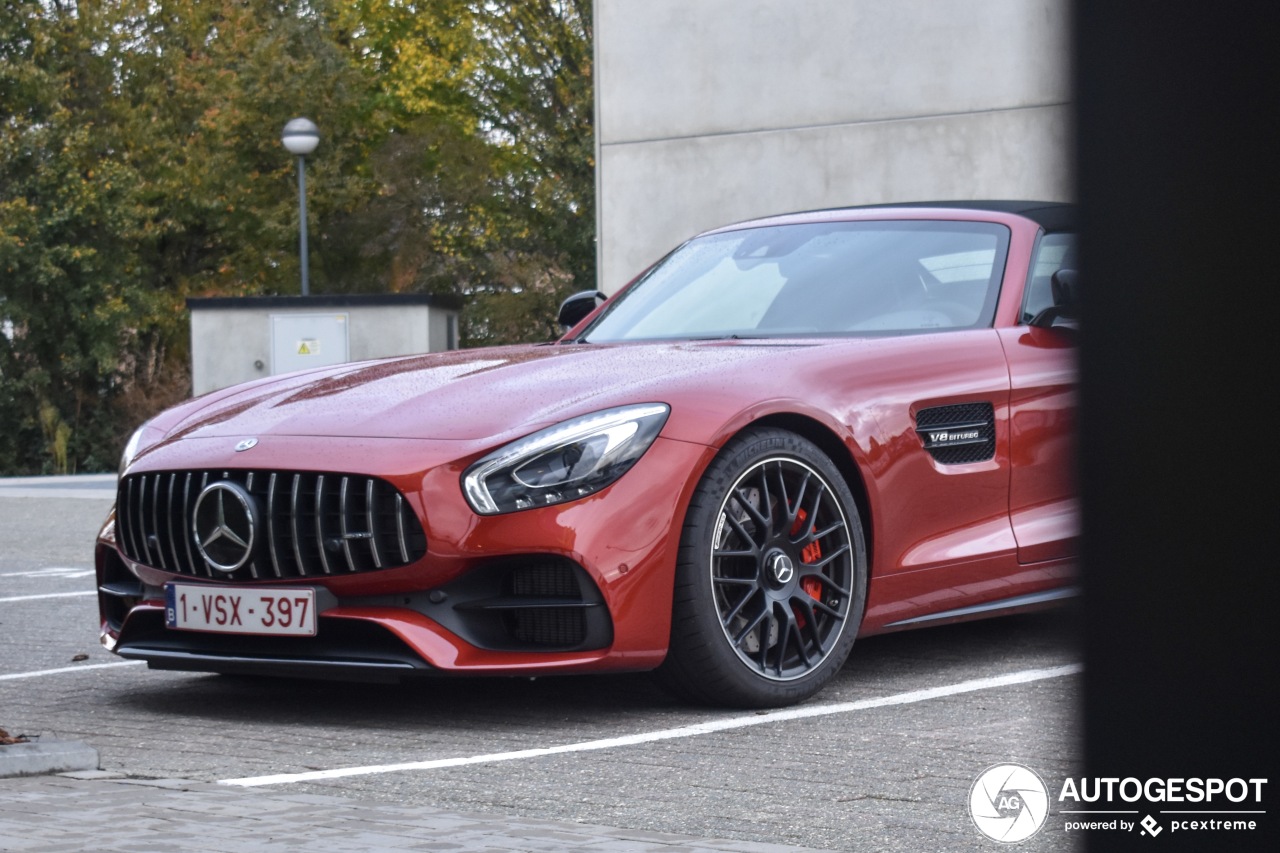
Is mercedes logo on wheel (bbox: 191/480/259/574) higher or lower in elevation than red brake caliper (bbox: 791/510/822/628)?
higher

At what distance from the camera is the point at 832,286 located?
19.1 ft

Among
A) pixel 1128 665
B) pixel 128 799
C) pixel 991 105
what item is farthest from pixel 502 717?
pixel 991 105

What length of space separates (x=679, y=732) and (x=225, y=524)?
1.28 metres

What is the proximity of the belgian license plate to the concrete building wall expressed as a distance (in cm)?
1289

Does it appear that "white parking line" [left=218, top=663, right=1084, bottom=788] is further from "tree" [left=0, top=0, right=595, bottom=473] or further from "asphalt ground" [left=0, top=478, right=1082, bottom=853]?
"tree" [left=0, top=0, right=595, bottom=473]

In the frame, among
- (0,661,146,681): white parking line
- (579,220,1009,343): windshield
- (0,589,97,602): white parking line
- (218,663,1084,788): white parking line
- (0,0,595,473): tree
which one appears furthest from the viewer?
(0,0,595,473): tree

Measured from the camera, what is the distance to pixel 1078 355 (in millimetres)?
748

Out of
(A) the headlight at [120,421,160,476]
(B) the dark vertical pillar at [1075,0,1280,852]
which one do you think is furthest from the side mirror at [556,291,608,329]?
(B) the dark vertical pillar at [1075,0,1280,852]

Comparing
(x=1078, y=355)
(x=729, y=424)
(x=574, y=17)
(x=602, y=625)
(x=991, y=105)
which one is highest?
(x=574, y=17)

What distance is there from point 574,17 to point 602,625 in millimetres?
33911

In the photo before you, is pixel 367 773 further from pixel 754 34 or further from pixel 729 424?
pixel 754 34

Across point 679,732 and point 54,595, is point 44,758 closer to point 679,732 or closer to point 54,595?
point 679,732

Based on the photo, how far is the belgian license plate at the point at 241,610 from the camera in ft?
15.4

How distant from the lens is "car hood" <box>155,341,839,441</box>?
4.72 metres
